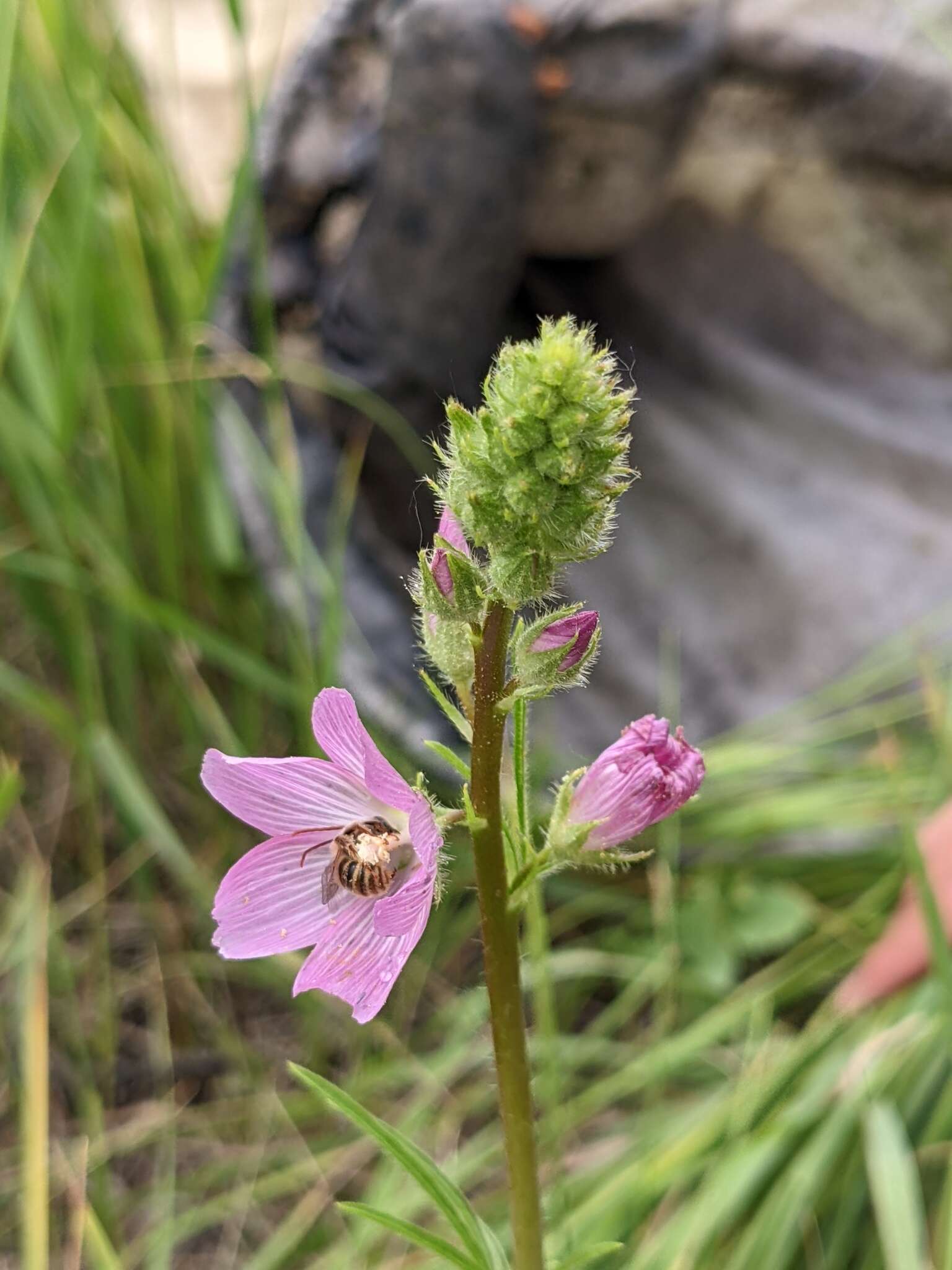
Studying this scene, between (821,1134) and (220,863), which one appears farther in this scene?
(220,863)

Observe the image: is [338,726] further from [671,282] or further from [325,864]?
[671,282]

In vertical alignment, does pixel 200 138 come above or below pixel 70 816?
above

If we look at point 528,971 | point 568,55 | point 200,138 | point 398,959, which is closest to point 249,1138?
point 528,971

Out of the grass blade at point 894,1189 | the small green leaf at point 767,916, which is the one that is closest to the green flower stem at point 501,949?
the grass blade at point 894,1189

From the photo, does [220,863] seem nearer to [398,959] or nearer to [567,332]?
[398,959]

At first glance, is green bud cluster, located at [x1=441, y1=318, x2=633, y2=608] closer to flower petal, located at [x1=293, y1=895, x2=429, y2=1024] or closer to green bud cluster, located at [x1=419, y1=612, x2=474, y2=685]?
green bud cluster, located at [x1=419, y1=612, x2=474, y2=685]

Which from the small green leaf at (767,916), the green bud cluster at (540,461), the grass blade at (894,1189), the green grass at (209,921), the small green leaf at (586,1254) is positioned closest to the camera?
the green bud cluster at (540,461)

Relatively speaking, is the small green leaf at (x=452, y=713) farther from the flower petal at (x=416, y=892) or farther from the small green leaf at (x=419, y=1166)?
the small green leaf at (x=419, y=1166)

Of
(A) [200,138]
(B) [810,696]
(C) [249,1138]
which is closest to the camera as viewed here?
(C) [249,1138]
